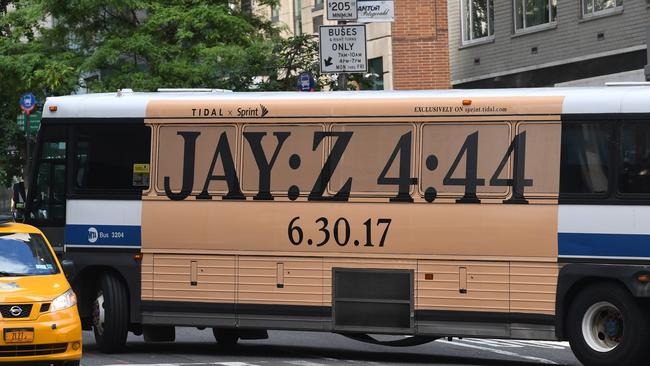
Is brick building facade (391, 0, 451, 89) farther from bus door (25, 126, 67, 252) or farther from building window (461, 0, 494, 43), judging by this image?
bus door (25, 126, 67, 252)

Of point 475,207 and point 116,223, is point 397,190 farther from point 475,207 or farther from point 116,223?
point 116,223

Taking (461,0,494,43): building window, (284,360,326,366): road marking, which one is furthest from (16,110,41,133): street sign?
(284,360,326,366): road marking

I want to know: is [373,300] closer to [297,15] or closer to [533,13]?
[533,13]

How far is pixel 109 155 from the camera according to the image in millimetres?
17922

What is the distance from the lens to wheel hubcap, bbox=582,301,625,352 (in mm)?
15359

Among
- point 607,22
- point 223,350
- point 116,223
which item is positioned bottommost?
point 223,350

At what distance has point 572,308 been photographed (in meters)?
15.7

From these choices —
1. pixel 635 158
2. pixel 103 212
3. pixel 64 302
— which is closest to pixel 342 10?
pixel 103 212

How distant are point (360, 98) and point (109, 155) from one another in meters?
3.14

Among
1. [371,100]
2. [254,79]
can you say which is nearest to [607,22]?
[254,79]

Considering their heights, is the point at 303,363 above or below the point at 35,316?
below

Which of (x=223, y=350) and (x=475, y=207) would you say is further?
(x=223, y=350)

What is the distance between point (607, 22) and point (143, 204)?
1381 centimetres

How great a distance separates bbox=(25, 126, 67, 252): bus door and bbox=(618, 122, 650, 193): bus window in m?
6.61
